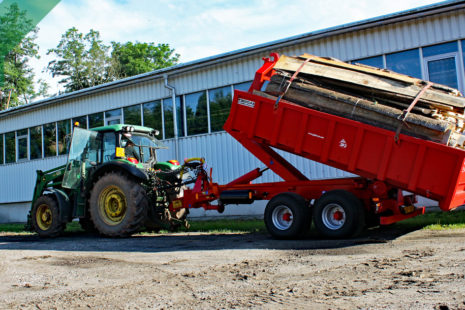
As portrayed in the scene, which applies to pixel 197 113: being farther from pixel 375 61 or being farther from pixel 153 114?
pixel 375 61

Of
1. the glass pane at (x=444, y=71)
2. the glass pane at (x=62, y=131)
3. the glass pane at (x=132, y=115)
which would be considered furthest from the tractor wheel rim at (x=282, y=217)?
the glass pane at (x=62, y=131)

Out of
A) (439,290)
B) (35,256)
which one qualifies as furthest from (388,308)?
(35,256)

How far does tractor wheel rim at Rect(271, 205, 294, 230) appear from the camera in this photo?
26.9ft

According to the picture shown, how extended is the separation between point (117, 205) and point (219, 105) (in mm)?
6195

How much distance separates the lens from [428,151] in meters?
6.86

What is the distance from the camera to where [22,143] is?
21.3m

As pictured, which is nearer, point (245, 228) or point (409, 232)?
point (409, 232)

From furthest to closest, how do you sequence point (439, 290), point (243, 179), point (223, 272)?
point (243, 179) → point (223, 272) → point (439, 290)

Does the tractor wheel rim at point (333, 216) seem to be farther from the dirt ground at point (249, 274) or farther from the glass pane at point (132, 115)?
the glass pane at point (132, 115)

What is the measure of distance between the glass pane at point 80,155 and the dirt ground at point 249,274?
8.30ft

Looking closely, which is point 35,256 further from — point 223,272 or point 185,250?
point 223,272

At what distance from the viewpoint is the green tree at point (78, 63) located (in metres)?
47.0

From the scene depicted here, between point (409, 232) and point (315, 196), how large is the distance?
72.3 inches

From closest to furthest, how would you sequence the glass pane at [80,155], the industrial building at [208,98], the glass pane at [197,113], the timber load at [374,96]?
the timber load at [374,96] < the glass pane at [80,155] < the industrial building at [208,98] < the glass pane at [197,113]
